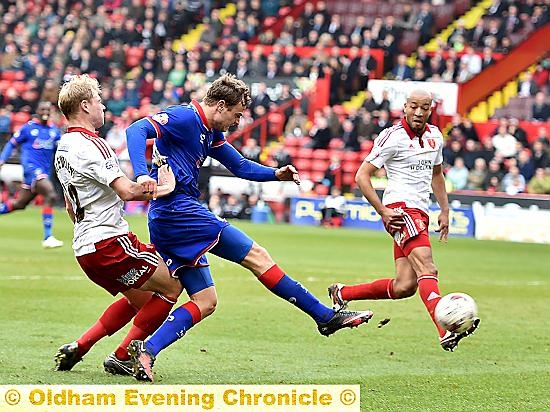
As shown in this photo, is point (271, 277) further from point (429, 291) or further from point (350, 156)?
point (350, 156)

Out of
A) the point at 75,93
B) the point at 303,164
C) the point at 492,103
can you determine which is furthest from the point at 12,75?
the point at 75,93

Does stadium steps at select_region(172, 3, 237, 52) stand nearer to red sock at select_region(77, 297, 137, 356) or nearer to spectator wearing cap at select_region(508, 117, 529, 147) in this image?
spectator wearing cap at select_region(508, 117, 529, 147)

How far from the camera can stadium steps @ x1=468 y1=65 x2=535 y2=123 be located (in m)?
30.8

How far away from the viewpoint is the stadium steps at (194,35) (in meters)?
36.6

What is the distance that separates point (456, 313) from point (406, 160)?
1695 millimetres

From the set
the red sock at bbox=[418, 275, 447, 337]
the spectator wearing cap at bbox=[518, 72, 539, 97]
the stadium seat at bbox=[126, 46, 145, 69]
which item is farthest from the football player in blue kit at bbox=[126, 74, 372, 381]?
the stadium seat at bbox=[126, 46, 145, 69]

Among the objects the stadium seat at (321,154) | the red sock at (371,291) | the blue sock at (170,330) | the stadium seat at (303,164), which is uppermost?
the blue sock at (170,330)

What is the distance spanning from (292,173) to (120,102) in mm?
24432

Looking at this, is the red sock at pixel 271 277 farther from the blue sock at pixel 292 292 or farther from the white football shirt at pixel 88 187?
→ the white football shirt at pixel 88 187

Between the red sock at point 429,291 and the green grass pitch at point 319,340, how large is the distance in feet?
1.51

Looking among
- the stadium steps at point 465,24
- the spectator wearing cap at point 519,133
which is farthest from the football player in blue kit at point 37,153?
the stadium steps at point 465,24

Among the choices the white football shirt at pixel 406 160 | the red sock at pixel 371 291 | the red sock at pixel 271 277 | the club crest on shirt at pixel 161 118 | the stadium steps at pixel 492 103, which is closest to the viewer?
the club crest on shirt at pixel 161 118

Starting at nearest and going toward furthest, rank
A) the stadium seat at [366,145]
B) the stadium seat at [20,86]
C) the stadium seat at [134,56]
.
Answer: the stadium seat at [366,145], the stadium seat at [20,86], the stadium seat at [134,56]

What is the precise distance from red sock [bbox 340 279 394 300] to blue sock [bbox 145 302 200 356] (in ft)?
8.26
